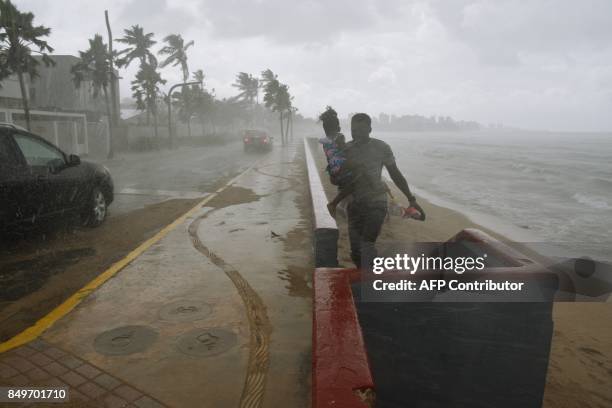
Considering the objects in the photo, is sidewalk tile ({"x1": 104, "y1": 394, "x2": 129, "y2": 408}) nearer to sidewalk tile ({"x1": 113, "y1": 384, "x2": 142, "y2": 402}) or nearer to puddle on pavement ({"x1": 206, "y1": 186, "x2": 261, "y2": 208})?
sidewalk tile ({"x1": 113, "y1": 384, "x2": 142, "y2": 402})

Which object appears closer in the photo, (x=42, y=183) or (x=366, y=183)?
(x=366, y=183)

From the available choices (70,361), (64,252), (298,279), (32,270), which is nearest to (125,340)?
(70,361)

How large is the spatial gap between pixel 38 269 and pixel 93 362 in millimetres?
2618

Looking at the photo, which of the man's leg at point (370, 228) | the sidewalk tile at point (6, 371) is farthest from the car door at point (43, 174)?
the man's leg at point (370, 228)

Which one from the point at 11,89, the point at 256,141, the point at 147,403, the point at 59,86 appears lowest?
the point at 147,403

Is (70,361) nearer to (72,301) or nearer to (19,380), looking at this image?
(19,380)

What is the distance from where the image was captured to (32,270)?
5020 millimetres

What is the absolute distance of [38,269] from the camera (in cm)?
505

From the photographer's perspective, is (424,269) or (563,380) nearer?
(424,269)

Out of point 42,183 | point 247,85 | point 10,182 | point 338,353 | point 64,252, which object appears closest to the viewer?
point 338,353

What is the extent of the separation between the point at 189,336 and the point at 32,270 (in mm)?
2747

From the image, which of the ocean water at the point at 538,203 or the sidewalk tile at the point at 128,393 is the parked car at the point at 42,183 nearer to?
the sidewalk tile at the point at 128,393

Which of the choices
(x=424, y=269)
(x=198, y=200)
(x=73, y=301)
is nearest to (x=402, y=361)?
(x=424, y=269)

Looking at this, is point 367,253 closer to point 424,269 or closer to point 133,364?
point 424,269
